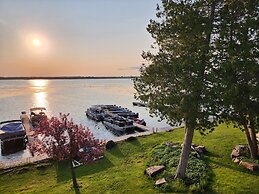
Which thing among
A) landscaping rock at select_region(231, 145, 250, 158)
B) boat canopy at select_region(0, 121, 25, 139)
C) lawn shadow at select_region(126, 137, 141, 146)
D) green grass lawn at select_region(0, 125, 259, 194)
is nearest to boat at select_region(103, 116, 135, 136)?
boat canopy at select_region(0, 121, 25, 139)

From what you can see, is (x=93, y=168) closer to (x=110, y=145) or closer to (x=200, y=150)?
(x=110, y=145)

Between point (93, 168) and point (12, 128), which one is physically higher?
point (93, 168)

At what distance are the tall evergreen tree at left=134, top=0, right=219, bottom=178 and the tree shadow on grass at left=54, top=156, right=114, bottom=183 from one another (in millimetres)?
7420

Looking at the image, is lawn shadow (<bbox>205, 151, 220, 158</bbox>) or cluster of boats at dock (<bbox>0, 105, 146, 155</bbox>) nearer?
lawn shadow (<bbox>205, 151, 220, 158</bbox>)

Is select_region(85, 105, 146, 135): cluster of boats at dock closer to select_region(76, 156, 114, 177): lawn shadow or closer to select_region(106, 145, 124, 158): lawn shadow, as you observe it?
select_region(106, 145, 124, 158): lawn shadow

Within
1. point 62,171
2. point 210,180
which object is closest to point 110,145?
point 62,171

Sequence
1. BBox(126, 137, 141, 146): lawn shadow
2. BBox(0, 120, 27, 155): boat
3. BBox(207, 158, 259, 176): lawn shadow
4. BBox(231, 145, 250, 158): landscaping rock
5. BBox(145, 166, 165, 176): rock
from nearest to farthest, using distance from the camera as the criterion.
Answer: BBox(207, 158, 259, 176): lawn shadow
BBox(145, 166, 165, 176): rock
BBox(231, 145, 250, 158): landscaping rock
BBox(126, 137, 141, 146): lawn shadow
BBox(0, 120, 27, 155): boat

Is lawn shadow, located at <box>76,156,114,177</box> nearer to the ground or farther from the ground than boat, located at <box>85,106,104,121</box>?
farther from the ground

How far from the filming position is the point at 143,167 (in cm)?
1652

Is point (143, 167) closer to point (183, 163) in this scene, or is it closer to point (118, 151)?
point (183, 163)

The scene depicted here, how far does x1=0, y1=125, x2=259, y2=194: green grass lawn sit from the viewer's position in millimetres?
13391

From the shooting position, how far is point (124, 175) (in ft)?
51.2

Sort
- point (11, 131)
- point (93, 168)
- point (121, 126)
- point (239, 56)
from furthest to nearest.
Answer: point (121, 126) < point (11, 131) < point (93, 168) < point (239, 56)

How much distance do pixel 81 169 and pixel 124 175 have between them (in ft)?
13.6
